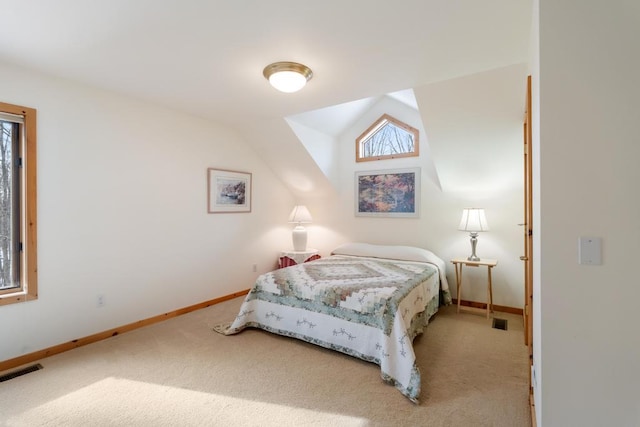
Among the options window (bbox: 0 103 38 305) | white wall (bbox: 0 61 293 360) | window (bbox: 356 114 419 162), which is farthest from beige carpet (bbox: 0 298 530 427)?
window (bbox: 356 114 419 162)

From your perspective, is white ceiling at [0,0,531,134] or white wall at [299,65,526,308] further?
white wall at [299,65,526,308]

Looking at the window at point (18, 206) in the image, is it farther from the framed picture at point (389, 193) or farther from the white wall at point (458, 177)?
the framed picture at point (389, 193)

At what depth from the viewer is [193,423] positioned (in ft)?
5.74

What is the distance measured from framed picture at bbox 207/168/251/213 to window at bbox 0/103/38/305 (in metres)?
1.68

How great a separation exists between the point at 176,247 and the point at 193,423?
7.00 ft

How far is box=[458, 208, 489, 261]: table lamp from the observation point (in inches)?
137

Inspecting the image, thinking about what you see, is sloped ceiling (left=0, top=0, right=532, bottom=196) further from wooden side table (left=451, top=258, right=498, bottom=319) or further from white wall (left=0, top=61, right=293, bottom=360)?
wooden side table (left=451, top=258, right=498, bottom=319)

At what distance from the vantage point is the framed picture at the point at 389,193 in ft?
13.7

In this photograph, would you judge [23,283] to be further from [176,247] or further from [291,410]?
[291,410]

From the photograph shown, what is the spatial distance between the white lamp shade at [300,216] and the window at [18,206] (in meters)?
2.99

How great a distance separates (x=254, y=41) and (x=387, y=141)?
281 cm

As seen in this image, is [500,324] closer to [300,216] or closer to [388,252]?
[388,252]
